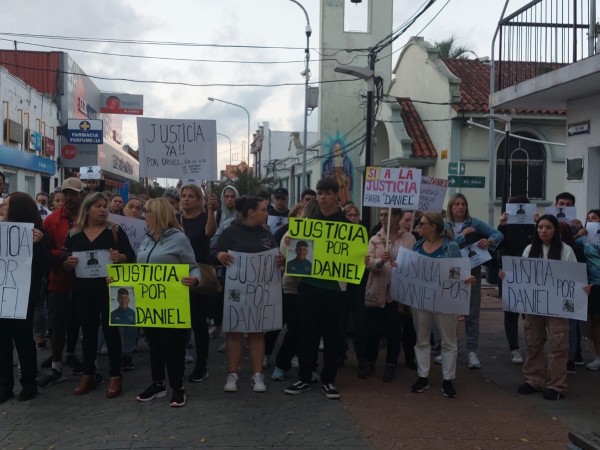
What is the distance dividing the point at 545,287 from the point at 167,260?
11.8 feet

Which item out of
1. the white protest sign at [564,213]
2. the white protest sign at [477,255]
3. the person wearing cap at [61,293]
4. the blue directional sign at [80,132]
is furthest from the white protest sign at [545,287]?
the blue directional sign at [80,132]

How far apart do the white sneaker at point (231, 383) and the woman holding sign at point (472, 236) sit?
2.76 m

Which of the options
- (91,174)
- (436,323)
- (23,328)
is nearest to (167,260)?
(23,328)

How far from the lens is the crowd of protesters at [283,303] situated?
643cm

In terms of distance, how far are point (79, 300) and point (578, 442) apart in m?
4.50

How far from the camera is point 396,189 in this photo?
24.8ft

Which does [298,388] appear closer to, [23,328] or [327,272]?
[327,272]

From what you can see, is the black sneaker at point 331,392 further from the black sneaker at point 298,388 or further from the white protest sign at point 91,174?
the white protest sign at point 91,174

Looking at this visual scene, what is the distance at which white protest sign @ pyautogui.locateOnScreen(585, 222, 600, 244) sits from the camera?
24.9 feet

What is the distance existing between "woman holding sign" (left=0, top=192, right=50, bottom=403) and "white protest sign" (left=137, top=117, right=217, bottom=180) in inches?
112

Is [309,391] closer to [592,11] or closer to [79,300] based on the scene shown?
[79,300]

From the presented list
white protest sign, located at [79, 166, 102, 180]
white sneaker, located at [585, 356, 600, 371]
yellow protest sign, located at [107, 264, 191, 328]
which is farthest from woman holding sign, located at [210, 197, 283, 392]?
white protest sign, located at [79, 166, 102, 180]

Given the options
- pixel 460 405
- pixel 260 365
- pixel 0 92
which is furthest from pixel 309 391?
pixel 0 92

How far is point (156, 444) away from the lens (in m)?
5.26
